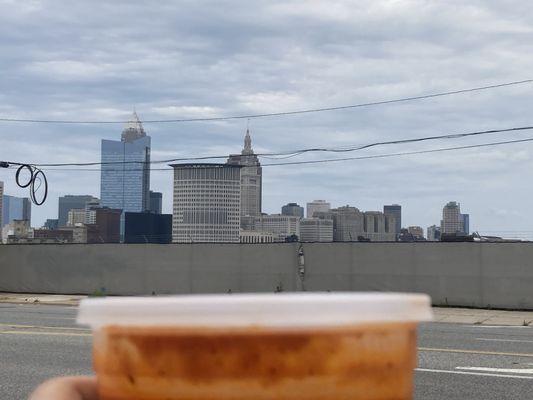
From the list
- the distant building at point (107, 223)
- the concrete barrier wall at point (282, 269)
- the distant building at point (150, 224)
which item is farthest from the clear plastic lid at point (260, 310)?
the distant building at point (107, 223)

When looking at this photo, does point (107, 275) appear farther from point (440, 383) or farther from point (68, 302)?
point (440, 383)

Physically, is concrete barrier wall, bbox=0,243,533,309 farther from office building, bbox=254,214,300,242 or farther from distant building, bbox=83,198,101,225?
distant building, bbox=83,198,101,225

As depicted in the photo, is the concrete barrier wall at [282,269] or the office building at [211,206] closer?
the concrete barrier wall at [282,269]

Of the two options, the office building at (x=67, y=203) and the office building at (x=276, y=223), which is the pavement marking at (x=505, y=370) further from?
the office building at (x=67, y=203)

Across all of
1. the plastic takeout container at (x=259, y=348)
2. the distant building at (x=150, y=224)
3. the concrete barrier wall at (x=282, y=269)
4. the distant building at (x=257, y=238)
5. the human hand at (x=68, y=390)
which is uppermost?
the distant building at (x=150, y=224)

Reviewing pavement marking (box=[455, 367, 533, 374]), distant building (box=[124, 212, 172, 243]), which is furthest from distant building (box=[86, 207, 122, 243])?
pavement marking (box=[455, 367, 533, 374])

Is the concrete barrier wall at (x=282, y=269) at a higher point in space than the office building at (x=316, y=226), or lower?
lower

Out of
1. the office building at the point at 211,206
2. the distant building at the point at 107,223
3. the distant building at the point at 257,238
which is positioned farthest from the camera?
the office building at the point at 211,206

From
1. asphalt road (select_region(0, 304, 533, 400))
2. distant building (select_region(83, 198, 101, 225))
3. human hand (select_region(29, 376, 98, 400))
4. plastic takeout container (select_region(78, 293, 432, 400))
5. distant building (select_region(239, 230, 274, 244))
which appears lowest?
asphalt road (select_region(0, 304, 533, 400))
